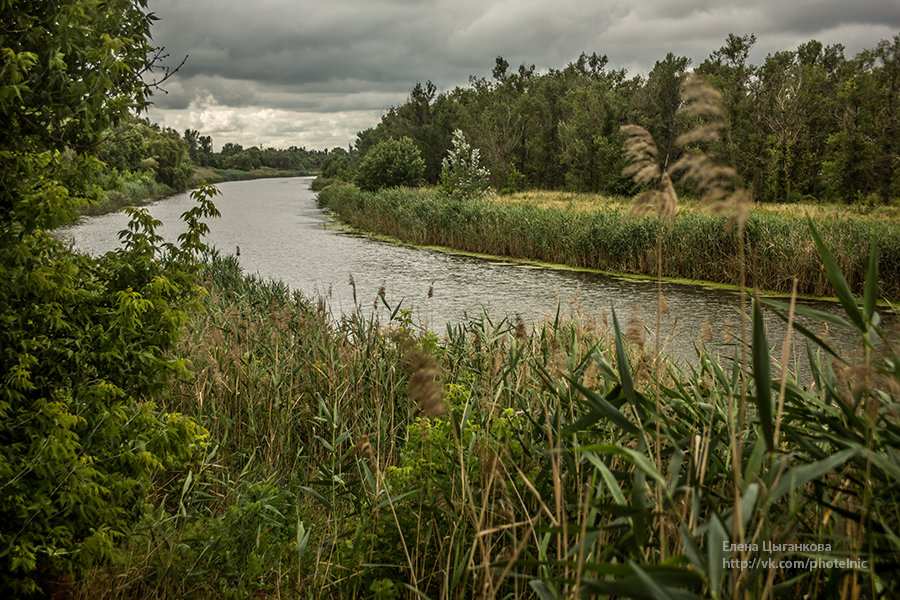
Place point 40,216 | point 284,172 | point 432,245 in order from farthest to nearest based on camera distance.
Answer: point 284,172 → point 432,245 → point 40,216

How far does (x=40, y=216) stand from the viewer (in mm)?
2297

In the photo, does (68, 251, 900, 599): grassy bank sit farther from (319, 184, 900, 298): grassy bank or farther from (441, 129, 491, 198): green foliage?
(441, 129, 491, 198): green foliage

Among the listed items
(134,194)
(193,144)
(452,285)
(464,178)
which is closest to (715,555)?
(452,285)

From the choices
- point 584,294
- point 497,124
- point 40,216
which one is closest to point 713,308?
point 584,294

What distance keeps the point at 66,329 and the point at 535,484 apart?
6.62ft

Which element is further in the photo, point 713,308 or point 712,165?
point 713,308

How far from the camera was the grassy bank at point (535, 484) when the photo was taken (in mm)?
1123

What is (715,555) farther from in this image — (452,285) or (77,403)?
(452,285)

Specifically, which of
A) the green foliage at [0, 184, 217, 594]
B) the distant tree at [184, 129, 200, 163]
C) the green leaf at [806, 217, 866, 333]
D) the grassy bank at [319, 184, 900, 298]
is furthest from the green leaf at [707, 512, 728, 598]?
the distant tree at [184, 129, 200, 163]

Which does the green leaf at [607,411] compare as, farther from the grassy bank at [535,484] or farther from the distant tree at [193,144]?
the distant tree at [193,144]

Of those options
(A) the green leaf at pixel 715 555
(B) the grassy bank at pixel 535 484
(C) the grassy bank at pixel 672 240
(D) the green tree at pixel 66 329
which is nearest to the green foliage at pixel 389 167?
(C) the grassy bank at pixel 672 240

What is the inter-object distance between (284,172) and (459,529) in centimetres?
15387

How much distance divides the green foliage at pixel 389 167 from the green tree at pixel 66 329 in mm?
26310

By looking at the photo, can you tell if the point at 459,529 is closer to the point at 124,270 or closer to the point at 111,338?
the point at 111,338
